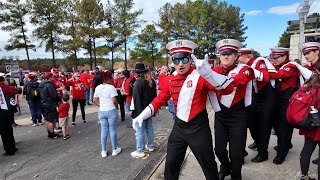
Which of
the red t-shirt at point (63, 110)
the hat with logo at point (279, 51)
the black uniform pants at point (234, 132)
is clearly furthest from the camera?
the red t-shirt at point (63, 110)

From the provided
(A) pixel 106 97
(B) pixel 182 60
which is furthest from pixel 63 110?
(B) pixel 182 60

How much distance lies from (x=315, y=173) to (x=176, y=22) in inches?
1307

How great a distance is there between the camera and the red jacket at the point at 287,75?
3.89 m

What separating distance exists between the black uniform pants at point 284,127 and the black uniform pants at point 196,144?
2.09m

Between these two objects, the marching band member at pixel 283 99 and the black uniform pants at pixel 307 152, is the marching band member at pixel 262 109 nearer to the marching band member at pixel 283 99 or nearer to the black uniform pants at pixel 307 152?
the marching band member at pixel 283 99

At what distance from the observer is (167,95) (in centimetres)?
300

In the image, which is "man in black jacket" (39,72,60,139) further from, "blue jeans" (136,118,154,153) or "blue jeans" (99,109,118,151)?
"blue jeans" (136,118,154,153)

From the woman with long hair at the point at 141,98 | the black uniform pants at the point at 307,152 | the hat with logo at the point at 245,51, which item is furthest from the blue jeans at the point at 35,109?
the black uniform pants at the point at 307,152

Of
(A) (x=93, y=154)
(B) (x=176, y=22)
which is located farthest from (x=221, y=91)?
(B) (x=176, y=22)

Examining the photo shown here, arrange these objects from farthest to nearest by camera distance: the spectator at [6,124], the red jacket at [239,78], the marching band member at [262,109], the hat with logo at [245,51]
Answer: the spectator at [6,124] < the marching band member at [262,109] < the hat with logo at [245,51] < the red jacket at [239,78]

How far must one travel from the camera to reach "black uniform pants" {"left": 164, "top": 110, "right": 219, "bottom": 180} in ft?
8.78

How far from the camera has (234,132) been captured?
318 centimetres

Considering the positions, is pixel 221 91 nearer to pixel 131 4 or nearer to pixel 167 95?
pixel 167 95

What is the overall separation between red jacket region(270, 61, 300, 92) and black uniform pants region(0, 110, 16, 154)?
5548 mm
